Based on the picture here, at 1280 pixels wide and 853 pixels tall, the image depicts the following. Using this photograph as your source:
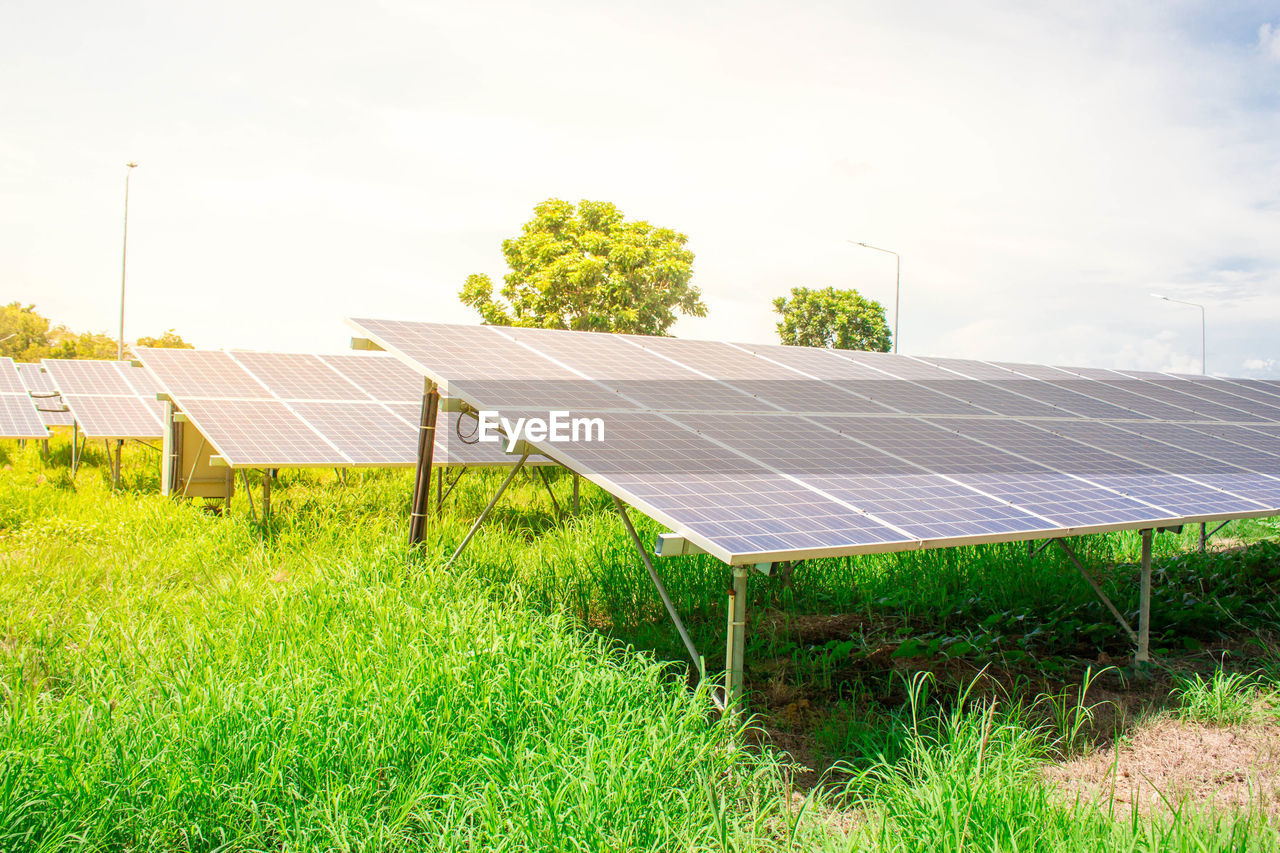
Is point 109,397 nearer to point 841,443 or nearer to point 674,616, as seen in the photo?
point 841,443

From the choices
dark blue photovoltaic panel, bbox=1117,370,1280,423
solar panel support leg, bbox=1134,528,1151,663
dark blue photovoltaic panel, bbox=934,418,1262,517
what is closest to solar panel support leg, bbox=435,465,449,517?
dark blue photovoltaic panel, bbox=934,418,1262,517

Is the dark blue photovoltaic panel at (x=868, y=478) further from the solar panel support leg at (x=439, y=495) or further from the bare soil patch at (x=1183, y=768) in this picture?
the solar panel support leg at (x=439, y=495)

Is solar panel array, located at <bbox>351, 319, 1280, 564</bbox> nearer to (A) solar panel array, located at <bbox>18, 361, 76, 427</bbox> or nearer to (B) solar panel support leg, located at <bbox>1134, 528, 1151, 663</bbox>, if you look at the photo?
(B) solar panel support leg, located at <bbox>1134, 528, 1151, 663</bbox>

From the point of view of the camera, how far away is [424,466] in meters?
9.07

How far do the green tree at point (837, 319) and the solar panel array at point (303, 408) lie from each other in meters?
48.5

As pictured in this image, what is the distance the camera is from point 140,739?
4.69 meters

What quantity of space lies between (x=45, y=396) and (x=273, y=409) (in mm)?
10286

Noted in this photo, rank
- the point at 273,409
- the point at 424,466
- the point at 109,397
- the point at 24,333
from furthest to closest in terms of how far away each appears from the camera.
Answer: the point at 24,333 → the point at 109,397 → the point at 273,409 → the point at 424,466

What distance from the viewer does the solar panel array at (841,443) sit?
575 centimetres

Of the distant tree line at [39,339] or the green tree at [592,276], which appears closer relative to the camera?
the green tree at [592,276]

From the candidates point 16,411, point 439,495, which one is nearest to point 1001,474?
point 439,495

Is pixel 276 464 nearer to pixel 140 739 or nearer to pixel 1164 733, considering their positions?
pixel 140 739

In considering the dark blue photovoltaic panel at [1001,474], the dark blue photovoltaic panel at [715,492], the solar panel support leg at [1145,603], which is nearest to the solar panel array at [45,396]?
the dark blue photovoltaic panel at [715,492]

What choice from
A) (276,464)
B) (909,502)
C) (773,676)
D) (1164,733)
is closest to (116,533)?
(276,464)
